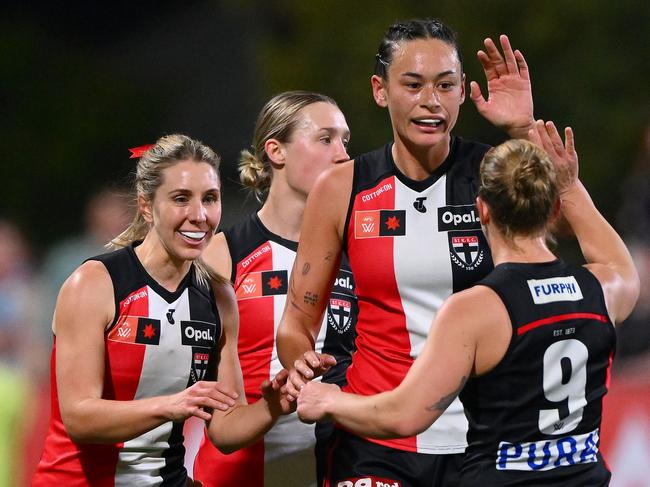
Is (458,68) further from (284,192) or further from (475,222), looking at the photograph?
(284,192)

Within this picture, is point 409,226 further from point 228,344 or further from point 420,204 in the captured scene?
point 228,344

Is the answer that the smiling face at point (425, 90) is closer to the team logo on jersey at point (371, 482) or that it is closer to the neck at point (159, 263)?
the neck at point (159, 263)

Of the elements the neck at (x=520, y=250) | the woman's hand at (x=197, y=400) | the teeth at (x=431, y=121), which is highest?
the teeth at (x=431, y=121)

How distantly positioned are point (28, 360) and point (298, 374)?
469 centimetres

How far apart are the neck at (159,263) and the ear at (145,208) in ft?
0.22

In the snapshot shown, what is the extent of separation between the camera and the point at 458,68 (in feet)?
13.4

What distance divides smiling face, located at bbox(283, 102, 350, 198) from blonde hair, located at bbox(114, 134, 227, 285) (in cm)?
73

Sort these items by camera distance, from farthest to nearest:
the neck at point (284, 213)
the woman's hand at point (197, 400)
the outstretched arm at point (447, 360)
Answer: the neck at point (284, 213)
the woman's hand at point (197, 400)
the outstretched arm at point (447, 360)

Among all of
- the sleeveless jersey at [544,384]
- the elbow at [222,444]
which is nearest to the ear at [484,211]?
the sleeveless jersey at [544,384]

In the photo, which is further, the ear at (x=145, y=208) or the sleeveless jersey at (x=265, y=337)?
the sleeveless jersey at (x=265, y=337)

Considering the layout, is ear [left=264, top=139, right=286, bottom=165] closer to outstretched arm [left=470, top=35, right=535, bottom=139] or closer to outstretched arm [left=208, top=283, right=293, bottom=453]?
outstretched arm [left=208, top=283, right=293, bottom=453]

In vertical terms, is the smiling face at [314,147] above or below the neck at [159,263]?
above

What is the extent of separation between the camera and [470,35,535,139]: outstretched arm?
4156mm

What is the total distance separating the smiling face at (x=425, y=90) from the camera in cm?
402
